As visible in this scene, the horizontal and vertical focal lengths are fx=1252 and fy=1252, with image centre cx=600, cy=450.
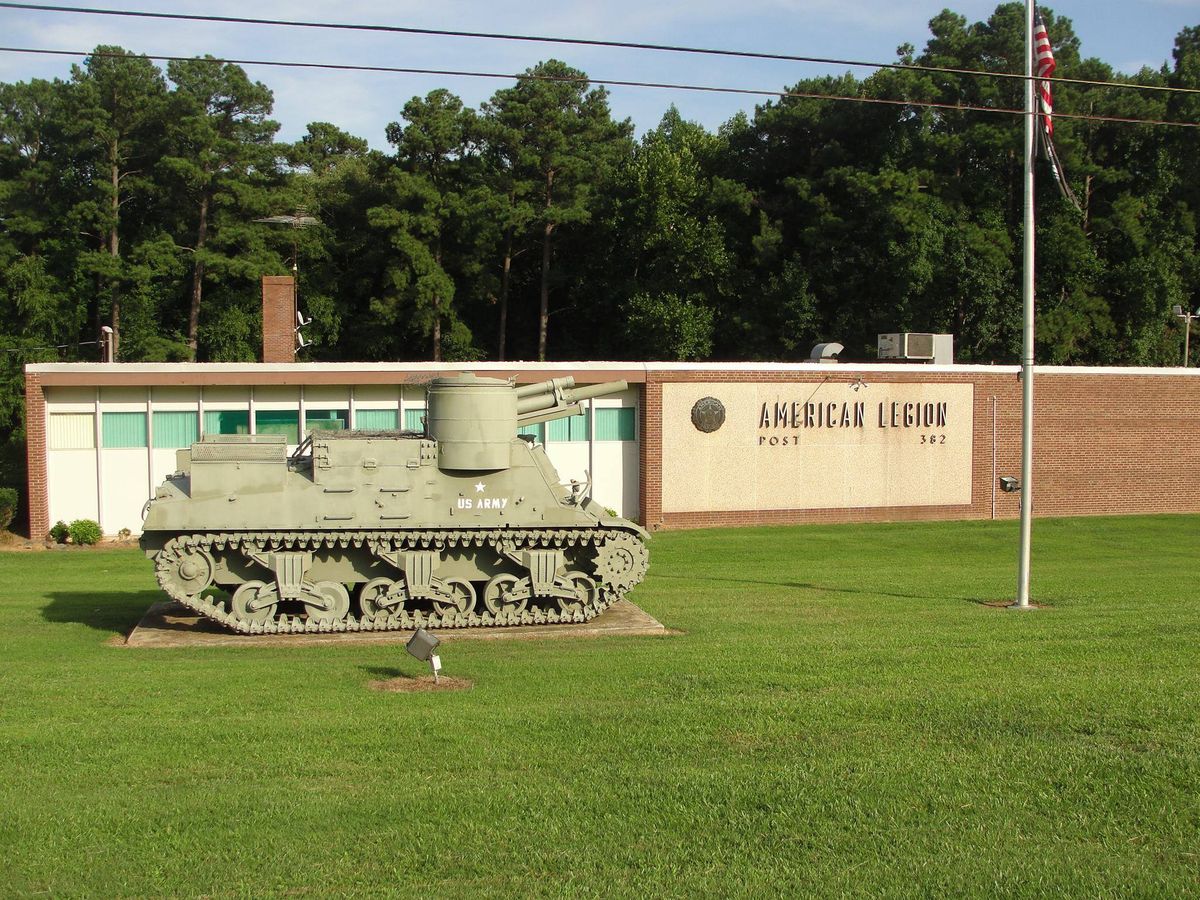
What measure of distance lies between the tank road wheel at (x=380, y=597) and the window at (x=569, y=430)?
1269 cm

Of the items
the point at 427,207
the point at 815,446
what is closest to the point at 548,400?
the point at 815,446

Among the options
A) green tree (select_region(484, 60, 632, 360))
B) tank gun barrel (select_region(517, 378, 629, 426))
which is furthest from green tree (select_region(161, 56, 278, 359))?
tank gun barrel (select_region(517, 378, 629, 426))

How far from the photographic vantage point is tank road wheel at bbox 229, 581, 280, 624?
13922 mm

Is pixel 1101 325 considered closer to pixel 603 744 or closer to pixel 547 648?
pixel 547 648

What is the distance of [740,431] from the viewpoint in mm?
27266

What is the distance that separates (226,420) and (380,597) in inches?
498

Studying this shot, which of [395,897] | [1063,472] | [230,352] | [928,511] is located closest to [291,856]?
[395,897]

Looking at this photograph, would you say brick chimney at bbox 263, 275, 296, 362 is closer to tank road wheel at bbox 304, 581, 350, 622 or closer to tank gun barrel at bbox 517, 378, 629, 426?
tank gun barrel at bbox 517, 378, 629, 426

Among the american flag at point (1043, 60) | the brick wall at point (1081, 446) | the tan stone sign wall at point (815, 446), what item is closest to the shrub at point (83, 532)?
the tan stone sign wall at point (815, 446)

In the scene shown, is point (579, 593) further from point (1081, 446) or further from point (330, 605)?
point (1081, 446)

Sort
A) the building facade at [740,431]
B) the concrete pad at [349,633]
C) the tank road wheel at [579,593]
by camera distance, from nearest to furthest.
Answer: the concrete pad at [349,633] < the tank road wheel at [579,593] < the building facade at [740,431]

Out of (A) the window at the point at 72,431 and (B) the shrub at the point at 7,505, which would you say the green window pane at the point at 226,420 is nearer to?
(A) the window at the point at 72,431

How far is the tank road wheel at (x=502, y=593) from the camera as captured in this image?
1439 cm

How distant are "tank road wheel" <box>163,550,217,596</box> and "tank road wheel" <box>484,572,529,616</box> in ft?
10.2
